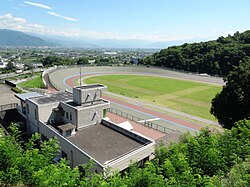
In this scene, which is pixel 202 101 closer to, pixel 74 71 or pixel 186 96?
pixel 186 96

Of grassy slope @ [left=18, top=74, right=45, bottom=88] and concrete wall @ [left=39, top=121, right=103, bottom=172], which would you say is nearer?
concrete wall @ [left=39, top=121, right=103, bottom=172]

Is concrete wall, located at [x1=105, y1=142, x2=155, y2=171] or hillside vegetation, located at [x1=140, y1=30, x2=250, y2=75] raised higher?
hillside vegetation, located at [x1=140, y1=30, x2=250, y2=75]

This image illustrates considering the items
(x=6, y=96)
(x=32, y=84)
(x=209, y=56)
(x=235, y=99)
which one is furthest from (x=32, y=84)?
(x=209, y=56)

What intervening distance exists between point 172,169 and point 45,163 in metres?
5.53

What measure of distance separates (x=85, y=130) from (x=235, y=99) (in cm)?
1425

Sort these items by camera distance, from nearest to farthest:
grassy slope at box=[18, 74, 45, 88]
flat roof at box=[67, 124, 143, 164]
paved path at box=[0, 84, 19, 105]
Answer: flat roof at box=[67, 124, 143, 164] < paved path at box=[0, 84, 19, 105] < grassy slope at box=[18, 74, 45, 88]

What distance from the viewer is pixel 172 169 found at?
9.12 m

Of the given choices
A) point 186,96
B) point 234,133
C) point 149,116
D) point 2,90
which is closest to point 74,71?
point 2,90

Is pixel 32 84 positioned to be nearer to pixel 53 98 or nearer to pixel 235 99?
pixel 53 98

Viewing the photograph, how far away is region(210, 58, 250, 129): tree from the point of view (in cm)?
1931

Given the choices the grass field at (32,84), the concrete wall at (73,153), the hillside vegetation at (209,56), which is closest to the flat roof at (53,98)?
the concrete wall at (73,153)

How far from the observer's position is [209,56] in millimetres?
79188

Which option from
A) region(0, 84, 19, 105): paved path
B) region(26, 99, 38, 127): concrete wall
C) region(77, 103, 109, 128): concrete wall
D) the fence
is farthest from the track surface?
region(26, 99, 38, 127): concrete wall

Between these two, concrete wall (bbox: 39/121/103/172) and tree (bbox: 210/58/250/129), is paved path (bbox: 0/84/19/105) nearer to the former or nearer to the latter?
concrete wall (bbox: 39/121/103/172)
